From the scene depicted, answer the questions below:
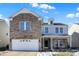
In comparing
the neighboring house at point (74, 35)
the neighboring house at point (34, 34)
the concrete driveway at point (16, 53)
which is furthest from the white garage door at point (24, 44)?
the neighboring house at point (74, 35)

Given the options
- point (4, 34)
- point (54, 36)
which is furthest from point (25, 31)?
point (54, 36)

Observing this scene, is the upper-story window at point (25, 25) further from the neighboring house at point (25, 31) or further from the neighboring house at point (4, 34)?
the neighboring house at point (4, 34)

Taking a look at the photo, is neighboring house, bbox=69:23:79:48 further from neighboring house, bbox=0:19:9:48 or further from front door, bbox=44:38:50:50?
neighboring house, bbox=0:19:9:48

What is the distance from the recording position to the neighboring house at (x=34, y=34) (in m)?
10.3

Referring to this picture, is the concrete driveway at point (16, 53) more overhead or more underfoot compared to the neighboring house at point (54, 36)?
more underfoot

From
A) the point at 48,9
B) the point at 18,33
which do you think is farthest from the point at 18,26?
the point at 48,9

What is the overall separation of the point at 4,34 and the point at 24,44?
506 mm

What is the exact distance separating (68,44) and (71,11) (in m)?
0.76

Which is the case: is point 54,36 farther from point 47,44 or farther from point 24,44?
point 24,44

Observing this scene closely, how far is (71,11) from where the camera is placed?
10.1m

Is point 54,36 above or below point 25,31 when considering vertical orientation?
below

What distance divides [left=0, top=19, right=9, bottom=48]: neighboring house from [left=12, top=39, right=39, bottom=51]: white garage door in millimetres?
182

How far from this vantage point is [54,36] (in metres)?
10.3

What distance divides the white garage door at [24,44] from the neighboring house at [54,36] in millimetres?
169
